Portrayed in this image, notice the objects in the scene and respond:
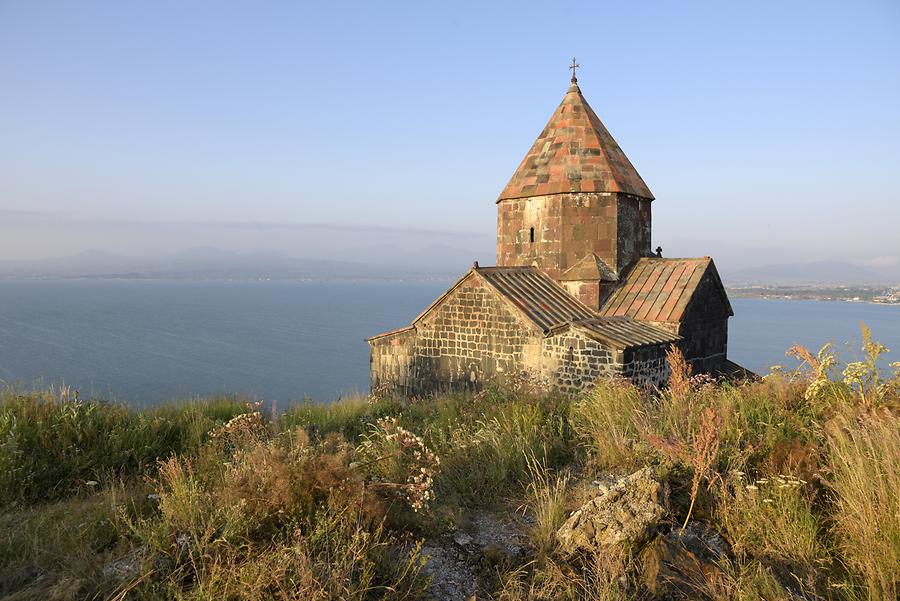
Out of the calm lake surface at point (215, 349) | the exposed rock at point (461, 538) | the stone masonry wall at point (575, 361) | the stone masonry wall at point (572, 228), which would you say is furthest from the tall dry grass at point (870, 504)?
the calm lake surface at point (215, 349)

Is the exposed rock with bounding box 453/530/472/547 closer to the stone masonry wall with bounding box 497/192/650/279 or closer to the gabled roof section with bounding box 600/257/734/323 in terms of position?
the gabled roof section with bounding box 600/257/734/323

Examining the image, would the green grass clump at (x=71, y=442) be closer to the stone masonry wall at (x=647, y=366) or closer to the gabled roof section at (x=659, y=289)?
the stone masonry wall at (x=647, y=366)

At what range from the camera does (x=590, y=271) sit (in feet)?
41.7

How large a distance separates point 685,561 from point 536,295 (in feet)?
29.2

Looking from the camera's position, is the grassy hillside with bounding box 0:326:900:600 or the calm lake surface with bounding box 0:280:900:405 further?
the calm lake surface with bounding box 0:280:900:405

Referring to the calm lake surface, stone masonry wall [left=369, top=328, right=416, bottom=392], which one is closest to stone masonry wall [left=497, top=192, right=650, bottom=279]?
stone masonry wall [left=369, top=328, right=416, bottom=392]

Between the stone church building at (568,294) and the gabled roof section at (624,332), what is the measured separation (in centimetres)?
3

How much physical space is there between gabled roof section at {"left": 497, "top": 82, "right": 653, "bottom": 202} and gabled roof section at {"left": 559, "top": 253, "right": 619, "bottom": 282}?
5.79 feet

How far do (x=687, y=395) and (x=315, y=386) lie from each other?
37042 mm

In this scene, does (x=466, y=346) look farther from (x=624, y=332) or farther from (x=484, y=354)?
(x=624, y=332)

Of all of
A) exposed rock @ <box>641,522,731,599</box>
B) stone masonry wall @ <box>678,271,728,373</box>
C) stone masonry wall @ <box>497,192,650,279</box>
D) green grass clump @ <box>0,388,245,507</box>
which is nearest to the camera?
exposed rock @ <box>641,522,731,599</box>

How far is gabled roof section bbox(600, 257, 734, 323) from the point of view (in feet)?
39.0

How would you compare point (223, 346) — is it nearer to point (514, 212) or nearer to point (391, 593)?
point (514, 212)

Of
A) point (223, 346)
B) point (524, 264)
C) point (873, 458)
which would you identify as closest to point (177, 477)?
point (873, 458)
